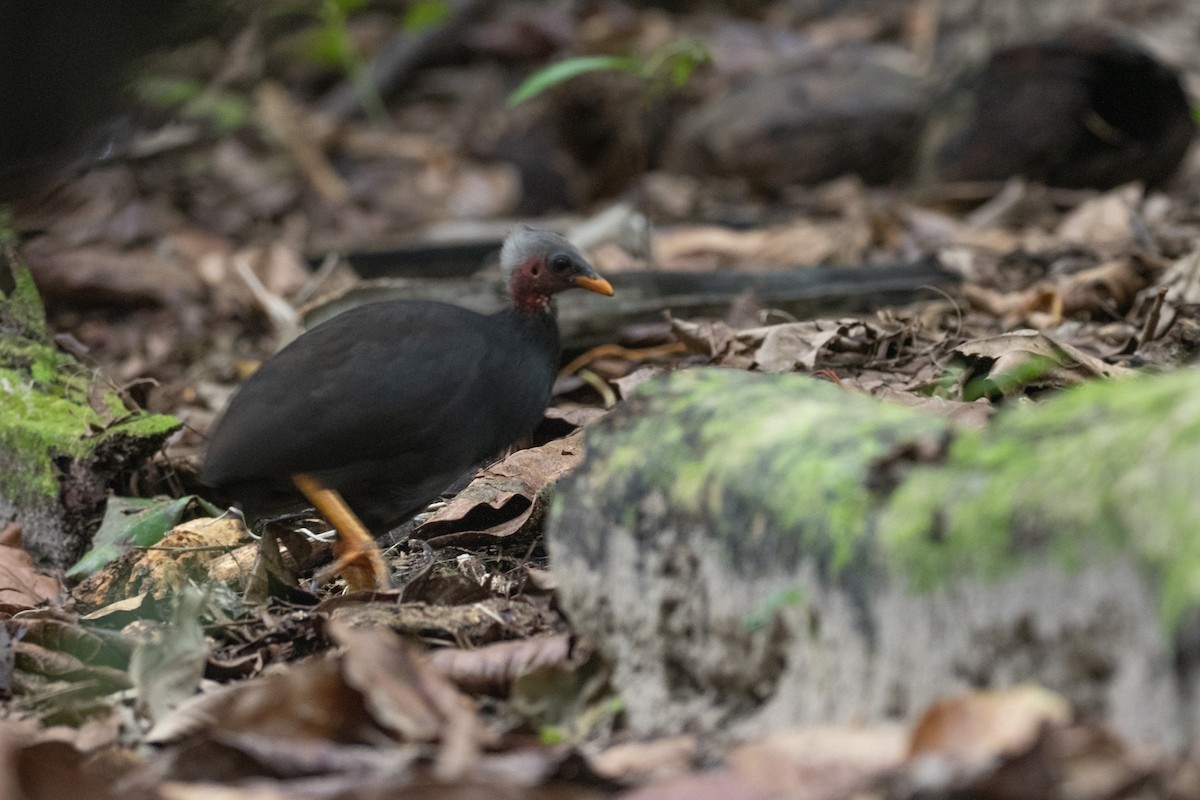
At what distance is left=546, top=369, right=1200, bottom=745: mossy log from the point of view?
1508mm

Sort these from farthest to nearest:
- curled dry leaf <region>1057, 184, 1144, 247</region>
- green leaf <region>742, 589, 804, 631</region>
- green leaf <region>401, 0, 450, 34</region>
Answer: green leaf <region>401, 0, 450, 34</region> → curled dry leaf <region>1057, 184, 1144, 247</region> → green leaf <region>742, 589, 804, 631</region>

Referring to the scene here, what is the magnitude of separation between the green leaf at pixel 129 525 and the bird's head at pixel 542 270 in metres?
1.02

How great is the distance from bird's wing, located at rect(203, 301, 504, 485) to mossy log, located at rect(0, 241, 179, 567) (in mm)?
768

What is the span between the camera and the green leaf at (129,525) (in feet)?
11.7

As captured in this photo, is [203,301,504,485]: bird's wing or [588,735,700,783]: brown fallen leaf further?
[203,301,504,485]: bird's wing

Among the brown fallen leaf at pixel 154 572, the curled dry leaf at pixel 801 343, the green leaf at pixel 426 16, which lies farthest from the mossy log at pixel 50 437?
the green leaf at pixel 426 16

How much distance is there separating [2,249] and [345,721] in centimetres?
269

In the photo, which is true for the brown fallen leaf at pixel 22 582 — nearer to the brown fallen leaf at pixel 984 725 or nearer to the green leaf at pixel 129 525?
the green leaf at pixel 129 525

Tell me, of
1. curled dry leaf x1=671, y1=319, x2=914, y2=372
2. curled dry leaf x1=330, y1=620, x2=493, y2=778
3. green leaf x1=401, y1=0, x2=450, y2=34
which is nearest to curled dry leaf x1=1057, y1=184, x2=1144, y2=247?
curled dry leaf x1=671, y1=319, x2=914, y2=372

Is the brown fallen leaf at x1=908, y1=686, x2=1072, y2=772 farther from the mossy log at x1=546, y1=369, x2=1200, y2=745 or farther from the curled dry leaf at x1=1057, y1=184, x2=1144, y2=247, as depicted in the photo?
the curled dry leaf at x1=1057, y1=184, x2=1144, y2=247

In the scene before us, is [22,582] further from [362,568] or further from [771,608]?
[771,608]

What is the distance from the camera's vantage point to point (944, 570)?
64.3 inches

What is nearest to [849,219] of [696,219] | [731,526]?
[696,219]

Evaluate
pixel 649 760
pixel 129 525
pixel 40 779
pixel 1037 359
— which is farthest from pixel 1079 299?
pixel 40 779
